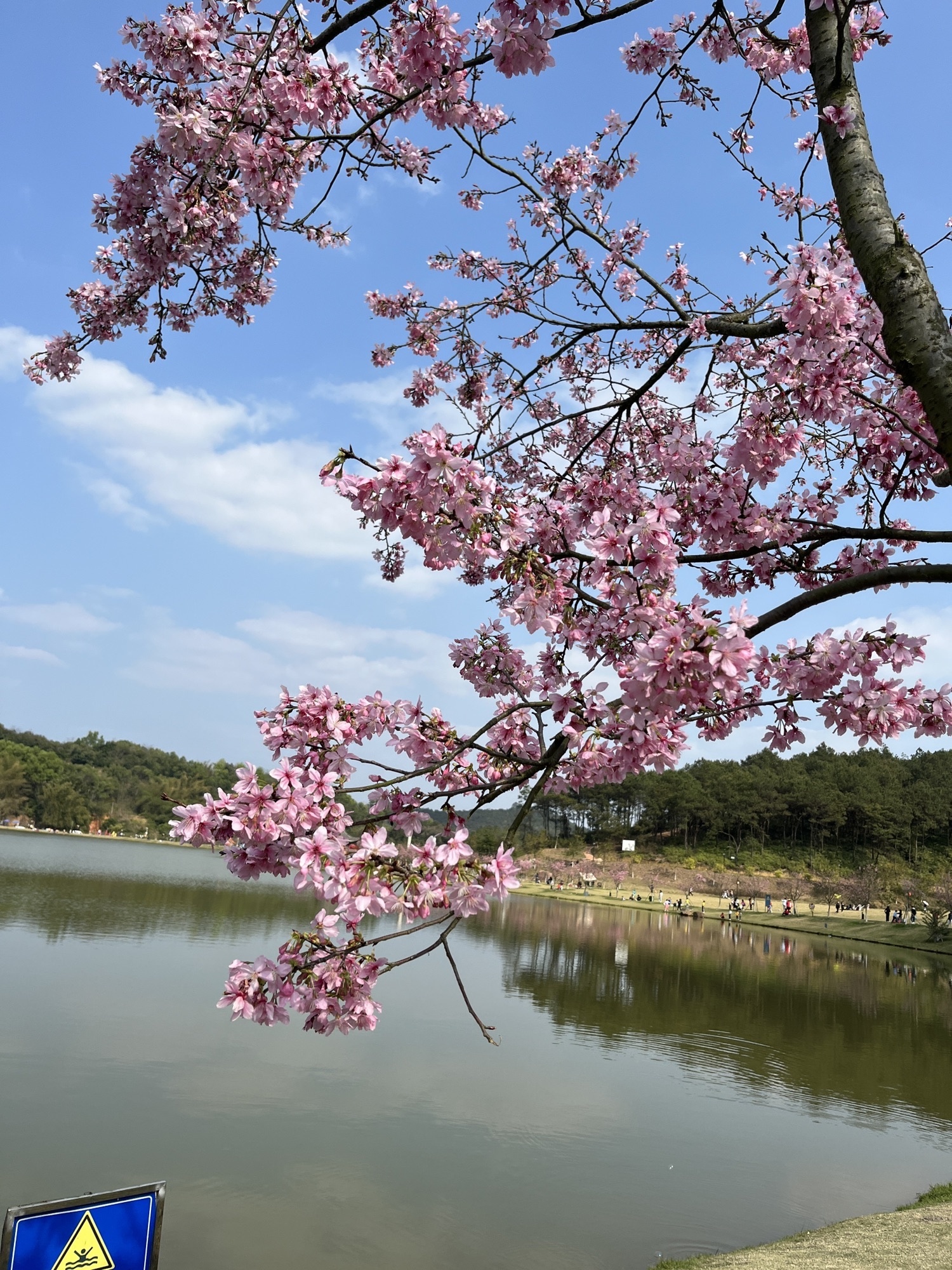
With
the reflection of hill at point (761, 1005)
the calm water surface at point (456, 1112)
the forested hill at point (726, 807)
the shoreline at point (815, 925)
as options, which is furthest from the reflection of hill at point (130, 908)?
the forested hill at point (726, 807)

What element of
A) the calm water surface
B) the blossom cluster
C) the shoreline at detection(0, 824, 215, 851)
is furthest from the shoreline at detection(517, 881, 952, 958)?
the shoreline at detection(0, 824, 215, 851)

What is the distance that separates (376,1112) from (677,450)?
9.94 metres

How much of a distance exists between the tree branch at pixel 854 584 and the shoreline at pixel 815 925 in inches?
1278

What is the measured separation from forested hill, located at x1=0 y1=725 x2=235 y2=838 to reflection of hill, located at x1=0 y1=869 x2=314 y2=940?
36.6 meters

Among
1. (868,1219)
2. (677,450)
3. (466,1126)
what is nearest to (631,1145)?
(466,1126)

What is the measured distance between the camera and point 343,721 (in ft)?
9.25

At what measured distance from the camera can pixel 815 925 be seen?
4922 cm

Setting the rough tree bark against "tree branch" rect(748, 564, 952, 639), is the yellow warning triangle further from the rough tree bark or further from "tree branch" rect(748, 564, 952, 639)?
the rough tree bark

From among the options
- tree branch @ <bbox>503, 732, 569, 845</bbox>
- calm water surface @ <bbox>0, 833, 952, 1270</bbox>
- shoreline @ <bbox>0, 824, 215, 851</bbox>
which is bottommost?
shoreline @ <bbox>0, 824, 215, 851</bbox>

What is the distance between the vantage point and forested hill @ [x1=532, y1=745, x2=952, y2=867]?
73500mm

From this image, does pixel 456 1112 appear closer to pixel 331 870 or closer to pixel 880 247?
pixel 331 870

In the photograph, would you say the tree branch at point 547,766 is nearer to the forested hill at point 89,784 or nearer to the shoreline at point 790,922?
the shoreline at point 790,922

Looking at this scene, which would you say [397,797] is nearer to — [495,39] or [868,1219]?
[495,39]

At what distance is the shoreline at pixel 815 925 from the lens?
40.4 metres
